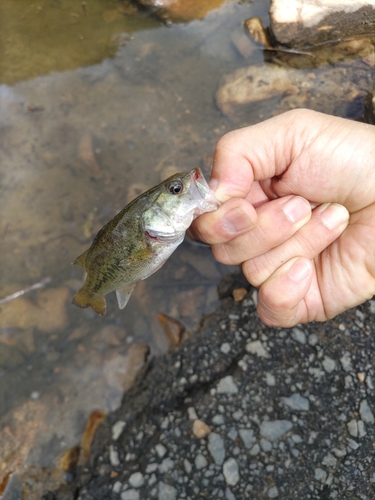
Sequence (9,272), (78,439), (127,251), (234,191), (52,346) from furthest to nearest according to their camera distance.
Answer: (9,272)
(52,346)
(78,439)
(127,251)
(234,191)

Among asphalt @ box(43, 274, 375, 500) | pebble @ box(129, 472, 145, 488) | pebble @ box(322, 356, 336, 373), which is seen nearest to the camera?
asphalt @ box(43, 274, 375, 500)

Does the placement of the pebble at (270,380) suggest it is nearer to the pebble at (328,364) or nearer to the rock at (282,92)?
the pebble at (328,364)

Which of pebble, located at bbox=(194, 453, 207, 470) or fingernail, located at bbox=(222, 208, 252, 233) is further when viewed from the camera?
pebble, located at bbox=(194, 453, 207, 470)

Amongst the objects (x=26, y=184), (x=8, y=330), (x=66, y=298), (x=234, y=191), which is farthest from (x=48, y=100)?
(x=234, y=191)

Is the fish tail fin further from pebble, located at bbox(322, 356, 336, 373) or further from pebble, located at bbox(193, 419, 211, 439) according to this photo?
pebble, located at bbox(322, 356, 336, 373)

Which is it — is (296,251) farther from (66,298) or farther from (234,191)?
(66,298)

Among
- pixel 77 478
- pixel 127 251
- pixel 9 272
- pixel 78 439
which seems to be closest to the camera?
pixel 127 251

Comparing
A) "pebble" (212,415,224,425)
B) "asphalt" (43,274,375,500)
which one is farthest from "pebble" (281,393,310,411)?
"pebble" (212,415,224,425)

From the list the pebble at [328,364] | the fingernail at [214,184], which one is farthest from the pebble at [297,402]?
the fingernail at [214,184]
